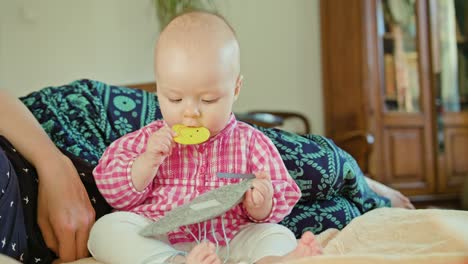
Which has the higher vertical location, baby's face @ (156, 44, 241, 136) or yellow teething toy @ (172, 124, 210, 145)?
baby's face @ (156, 44, 241, 136)

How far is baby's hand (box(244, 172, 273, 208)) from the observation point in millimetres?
846

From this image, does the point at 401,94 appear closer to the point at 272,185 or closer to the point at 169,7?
the point at 169,7

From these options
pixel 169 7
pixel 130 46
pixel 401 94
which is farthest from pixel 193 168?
pixel 401 94

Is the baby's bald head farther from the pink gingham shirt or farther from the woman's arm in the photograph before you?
the woman's arm

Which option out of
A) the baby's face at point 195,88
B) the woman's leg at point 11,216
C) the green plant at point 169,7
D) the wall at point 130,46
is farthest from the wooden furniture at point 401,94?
the woman's leg at point 11,216

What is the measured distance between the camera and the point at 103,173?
3.09 feet

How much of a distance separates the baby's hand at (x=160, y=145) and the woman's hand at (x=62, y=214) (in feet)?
0.58

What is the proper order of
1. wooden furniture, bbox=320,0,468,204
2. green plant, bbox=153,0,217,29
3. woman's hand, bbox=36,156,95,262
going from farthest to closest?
wooden furniture, bbox=320,0,468,204 → green plant, bbox=153,0,217,29 → woman's hand, bbox=36,156,95,262

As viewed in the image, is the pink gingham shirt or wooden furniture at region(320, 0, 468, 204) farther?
wooden furniture at region(320, 0, 468, 204)

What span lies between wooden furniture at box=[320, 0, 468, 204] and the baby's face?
7.16 feet

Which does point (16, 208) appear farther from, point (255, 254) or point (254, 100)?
point (254, 100)

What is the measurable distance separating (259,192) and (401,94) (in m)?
2.45

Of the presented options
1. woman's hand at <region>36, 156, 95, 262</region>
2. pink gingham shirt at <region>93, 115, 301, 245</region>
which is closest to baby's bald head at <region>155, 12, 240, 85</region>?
pink gingham shirt at <region>93, 115, 301, 245</region>

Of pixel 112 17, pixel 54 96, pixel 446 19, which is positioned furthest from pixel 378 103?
pixel 54 96
